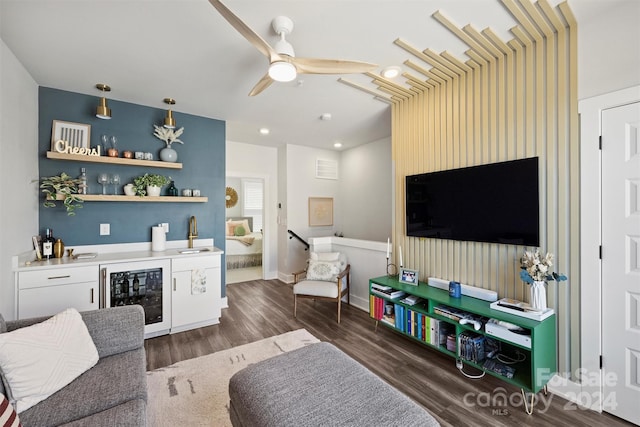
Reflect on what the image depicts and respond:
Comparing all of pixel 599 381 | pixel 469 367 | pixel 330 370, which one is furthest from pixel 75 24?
pixel 599 381

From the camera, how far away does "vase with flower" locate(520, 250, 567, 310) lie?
1.95 metres

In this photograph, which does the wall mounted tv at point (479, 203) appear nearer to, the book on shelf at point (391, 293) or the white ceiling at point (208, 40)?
the book on shelf at point (391, 293)

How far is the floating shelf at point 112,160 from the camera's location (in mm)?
2729

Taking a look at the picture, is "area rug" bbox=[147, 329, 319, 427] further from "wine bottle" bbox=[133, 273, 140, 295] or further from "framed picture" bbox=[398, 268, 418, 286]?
"framed picture" bbox=[398, 268, 418, 286]

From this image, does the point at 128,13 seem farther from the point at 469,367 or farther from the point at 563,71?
the point at 469,367

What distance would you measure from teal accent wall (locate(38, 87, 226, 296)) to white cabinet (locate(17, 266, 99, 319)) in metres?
0.65

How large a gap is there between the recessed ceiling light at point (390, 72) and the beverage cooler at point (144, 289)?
9.77 feet

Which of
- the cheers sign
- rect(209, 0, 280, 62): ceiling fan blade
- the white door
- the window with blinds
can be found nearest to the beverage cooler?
the cheers sign

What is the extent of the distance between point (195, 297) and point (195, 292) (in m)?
0.06

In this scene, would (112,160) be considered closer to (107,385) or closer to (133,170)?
(133,170)

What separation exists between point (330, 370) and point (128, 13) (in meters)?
2.61

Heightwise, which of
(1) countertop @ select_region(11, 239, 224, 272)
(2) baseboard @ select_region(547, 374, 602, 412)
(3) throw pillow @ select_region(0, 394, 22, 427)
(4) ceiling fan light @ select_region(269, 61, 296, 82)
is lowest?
(2) baseboard @ select_region(547, 374, 602, 412)

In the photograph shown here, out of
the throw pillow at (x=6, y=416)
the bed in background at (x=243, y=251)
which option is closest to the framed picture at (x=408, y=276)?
the throw pillow at (x=6, y=416)

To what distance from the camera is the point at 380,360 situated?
8.16ft
